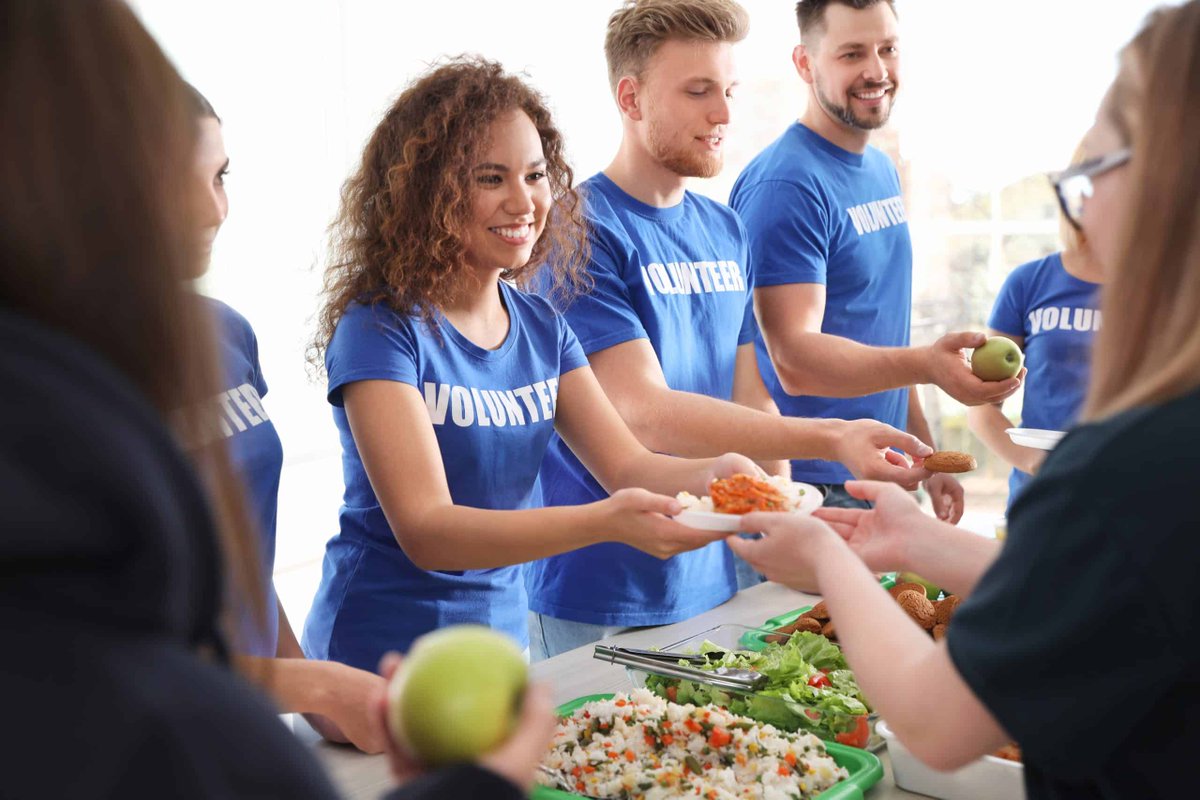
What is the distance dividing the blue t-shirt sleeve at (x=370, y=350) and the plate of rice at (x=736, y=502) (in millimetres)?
587

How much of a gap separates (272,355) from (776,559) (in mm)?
4530

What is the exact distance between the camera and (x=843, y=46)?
352 centimetres

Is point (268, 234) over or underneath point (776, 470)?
over

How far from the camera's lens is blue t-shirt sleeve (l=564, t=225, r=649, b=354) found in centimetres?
274

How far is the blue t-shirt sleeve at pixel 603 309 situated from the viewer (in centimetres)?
274

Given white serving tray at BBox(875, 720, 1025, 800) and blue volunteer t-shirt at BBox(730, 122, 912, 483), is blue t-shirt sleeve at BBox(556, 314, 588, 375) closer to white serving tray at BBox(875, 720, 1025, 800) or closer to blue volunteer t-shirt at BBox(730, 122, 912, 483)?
blue volunteer t-shirt at BBox(730, 122, 912, 483)

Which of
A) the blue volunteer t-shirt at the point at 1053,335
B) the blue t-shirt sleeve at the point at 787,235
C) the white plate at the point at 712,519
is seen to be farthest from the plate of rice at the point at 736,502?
the blue volunteer t-shirt at the point at 1053,335

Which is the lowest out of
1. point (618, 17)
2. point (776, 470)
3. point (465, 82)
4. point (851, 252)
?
point (776, 470)

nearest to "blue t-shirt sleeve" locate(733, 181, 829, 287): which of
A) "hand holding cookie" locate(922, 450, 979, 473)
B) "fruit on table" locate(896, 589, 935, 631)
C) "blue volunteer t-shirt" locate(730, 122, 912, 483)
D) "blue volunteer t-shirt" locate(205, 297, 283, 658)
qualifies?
"blue volunteer t-shirt" locate(730, 122, 912, 483)

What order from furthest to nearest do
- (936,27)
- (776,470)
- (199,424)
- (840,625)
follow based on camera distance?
(936,27)
(776,470)
(840,625)
(199,424)

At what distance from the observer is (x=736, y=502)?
6.31 feet

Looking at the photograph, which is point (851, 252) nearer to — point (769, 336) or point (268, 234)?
point (769, 336)

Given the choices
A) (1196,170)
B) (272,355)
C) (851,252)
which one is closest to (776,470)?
(851,252)

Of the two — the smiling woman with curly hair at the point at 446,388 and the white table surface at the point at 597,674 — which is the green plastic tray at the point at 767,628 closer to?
the white table surface at the point at 597,674
